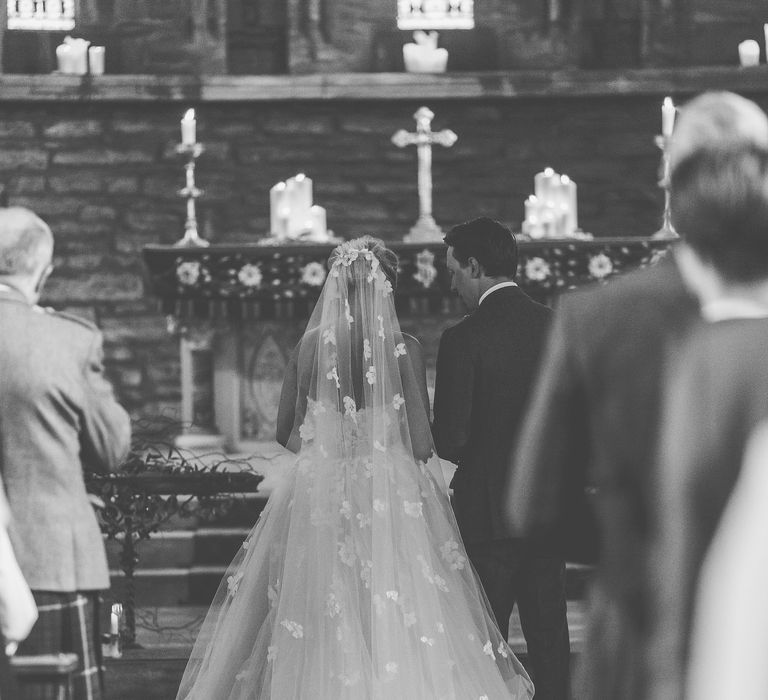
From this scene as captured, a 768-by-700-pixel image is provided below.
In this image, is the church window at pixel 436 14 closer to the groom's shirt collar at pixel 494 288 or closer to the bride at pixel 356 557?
the bride at pixel 356 557

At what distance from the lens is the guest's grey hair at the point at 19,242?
2.85m

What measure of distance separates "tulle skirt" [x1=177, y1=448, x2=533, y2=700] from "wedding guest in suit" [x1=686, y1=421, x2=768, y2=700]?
7.88 feet

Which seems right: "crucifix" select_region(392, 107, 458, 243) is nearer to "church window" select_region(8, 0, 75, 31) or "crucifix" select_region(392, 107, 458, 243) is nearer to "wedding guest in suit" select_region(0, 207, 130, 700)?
"church window" select_region(8, 0, 75, 31)

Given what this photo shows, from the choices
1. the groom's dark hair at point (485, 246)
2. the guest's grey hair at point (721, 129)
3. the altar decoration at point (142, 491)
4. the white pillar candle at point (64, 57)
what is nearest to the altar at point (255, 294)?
the altar decoration at point (142, 491)

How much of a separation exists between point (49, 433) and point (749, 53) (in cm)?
718

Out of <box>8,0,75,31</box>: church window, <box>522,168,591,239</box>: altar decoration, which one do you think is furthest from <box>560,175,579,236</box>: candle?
<box>8,0,75,31</box>: church window

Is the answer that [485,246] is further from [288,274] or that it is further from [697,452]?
[288,274]

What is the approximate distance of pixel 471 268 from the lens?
153 inches

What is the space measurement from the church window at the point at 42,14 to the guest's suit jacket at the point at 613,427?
318 inches

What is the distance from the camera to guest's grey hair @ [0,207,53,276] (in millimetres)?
2848

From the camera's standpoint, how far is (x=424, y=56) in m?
9.11

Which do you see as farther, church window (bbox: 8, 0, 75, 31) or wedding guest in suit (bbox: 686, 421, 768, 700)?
church window (bbox: 8, 0, 75, 31)

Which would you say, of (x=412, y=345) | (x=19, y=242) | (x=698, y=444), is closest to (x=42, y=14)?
(x=412, y=345)

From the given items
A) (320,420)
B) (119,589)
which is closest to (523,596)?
(320,420)
